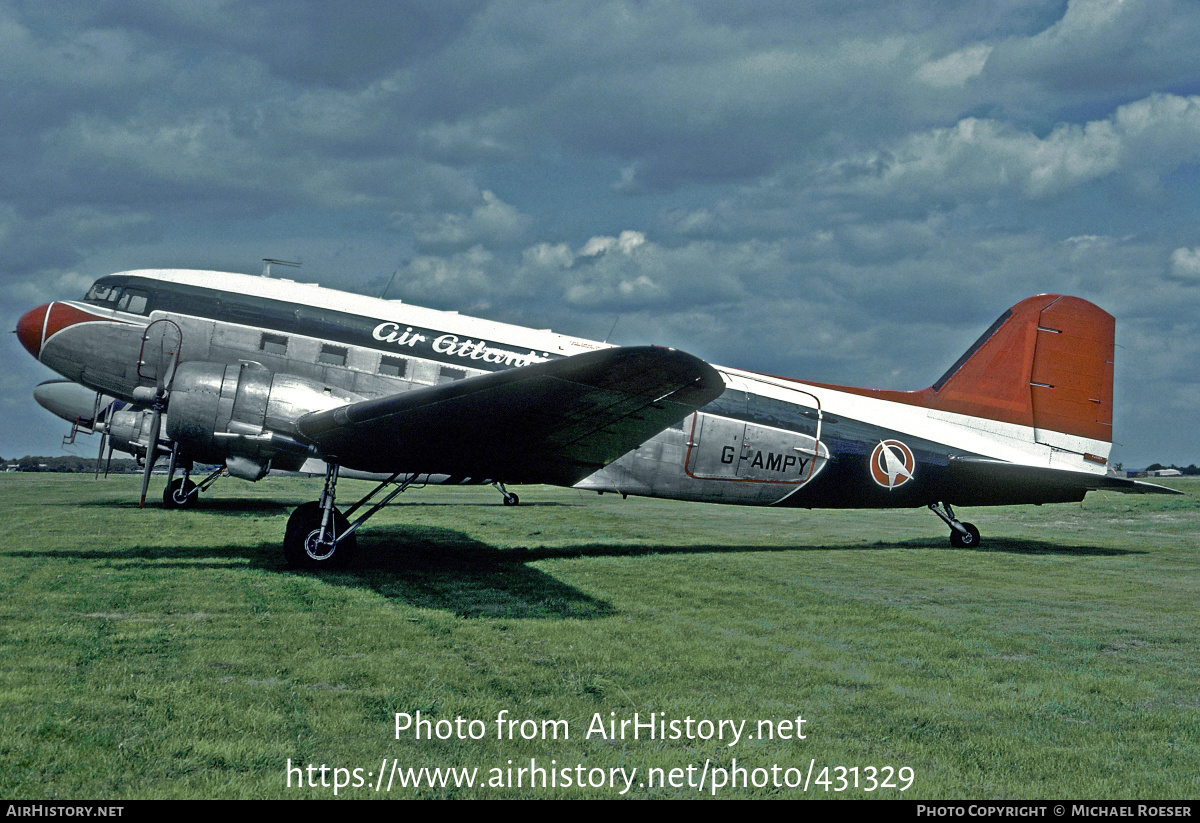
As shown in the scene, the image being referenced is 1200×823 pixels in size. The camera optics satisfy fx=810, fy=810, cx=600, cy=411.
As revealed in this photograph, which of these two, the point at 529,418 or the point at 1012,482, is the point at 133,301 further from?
the point at 1012,482

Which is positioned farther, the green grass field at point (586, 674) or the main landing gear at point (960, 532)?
the main landing gear at point (960, 532)

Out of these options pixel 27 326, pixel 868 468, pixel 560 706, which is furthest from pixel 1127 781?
pixel 27 326

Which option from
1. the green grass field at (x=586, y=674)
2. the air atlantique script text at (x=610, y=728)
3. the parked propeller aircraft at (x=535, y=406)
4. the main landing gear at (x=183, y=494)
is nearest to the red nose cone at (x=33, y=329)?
the parked propeller aircraft at (x=535, y=406)

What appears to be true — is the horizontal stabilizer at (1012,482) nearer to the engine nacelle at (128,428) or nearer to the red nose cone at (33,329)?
the red nose cone at (33,329)

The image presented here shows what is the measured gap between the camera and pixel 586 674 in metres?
6.43

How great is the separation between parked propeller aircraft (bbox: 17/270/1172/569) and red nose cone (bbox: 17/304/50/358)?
40 millimetres

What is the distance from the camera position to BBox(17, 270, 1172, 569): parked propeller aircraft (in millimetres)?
10023

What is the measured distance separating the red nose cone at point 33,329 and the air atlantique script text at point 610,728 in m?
11.9

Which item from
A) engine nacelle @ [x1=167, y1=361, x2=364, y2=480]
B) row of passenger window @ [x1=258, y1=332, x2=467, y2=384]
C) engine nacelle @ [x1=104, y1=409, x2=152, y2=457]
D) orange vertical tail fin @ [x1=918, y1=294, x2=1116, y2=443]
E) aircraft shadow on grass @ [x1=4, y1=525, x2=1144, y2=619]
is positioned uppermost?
orange vertical tail fin @ [x1=918, y1=294, x2=1116, y2=443]

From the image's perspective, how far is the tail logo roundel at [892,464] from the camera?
15.1 m

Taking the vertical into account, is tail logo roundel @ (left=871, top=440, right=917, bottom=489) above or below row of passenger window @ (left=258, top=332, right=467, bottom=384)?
below

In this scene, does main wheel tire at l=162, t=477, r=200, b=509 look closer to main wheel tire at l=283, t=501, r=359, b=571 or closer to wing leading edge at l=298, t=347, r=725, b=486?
main wheel tire at l=283, t=501, r=359, b=571

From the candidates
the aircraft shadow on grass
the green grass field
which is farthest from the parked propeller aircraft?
the green grass field
